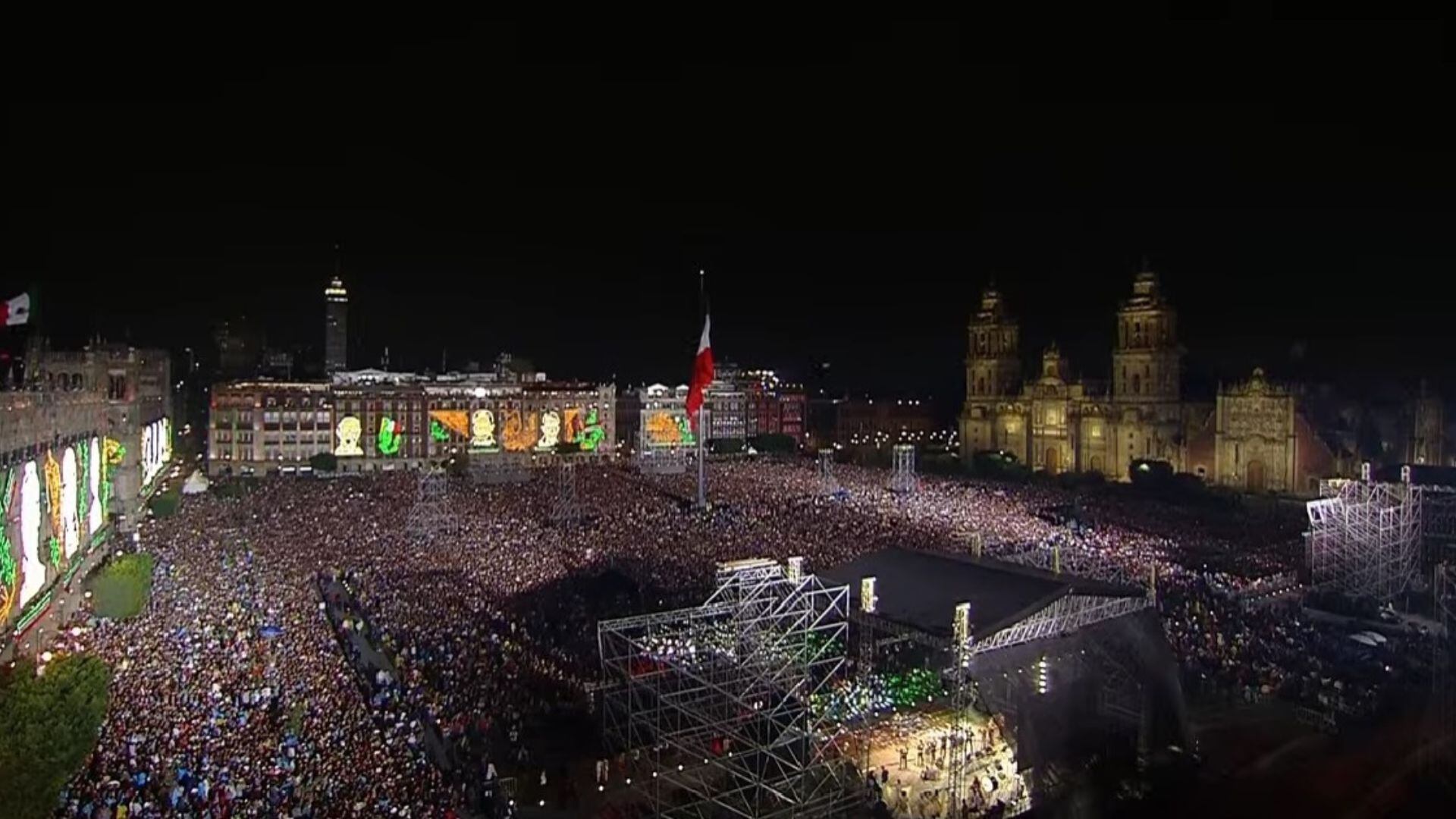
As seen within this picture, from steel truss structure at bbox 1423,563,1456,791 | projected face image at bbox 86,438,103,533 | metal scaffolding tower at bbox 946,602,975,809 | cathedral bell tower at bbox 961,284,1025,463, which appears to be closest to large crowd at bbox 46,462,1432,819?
steel truss structure at bbox 1423,563,1456,791

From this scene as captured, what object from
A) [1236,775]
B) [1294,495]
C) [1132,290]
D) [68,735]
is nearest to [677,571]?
[1236,775]

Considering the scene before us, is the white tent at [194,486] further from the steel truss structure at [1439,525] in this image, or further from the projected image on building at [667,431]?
the steel truss structure at [1439,525]

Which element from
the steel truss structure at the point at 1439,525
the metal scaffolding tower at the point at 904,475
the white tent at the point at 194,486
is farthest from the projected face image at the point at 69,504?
the steel truss structure at the point at 1439,525

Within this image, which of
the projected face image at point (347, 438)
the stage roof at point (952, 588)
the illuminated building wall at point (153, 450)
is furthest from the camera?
the projected face image at point (347, 438)

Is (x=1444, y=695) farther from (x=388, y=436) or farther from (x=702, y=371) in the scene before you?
(x=388, y=436)

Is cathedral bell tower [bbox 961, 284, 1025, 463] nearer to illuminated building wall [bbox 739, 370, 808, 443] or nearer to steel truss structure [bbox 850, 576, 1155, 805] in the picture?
illuminated building wall [bbox 739, 370, 808, 443]
